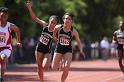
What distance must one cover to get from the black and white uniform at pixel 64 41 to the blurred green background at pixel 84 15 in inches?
694

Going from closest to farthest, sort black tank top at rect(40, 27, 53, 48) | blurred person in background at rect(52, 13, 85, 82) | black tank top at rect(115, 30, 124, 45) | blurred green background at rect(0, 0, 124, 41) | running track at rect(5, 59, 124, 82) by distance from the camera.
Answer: blurred person in background at rect(52, 13, 85, 82) < black tank top at rect(40, 27, 53, 48) < running track at rect(5, 59, 124, 82) < black tank top at rect(115, 30, 124, 45) < blurred green background at rect(0, 0, 124, 41)

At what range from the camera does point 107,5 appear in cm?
5738

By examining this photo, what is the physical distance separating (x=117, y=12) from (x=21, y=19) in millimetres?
25075

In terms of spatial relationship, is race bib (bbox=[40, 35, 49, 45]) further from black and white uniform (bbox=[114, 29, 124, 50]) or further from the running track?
black and white uniform (bbox=[114, 29, 124, 50])

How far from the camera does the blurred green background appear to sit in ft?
114

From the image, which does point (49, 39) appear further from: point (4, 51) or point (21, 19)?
point (21, 19)

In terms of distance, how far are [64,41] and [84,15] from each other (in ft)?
122

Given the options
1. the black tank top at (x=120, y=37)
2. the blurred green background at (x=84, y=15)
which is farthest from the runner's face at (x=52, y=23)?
the blurred green background at (x=84, y=15)

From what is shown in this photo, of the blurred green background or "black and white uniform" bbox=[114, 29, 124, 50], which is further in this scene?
the blurred green background

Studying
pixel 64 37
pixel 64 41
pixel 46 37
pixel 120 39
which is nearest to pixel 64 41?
pixel 64 41

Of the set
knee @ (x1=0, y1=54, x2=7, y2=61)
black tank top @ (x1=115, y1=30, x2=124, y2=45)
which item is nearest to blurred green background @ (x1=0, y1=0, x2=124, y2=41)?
black tank top @ (x1=115, y1=30, x2=124, y2=45)

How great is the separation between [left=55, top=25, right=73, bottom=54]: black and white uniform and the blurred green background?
694 inches

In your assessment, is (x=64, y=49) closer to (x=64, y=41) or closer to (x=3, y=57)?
(x=64, y=41)

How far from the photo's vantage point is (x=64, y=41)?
51.9 ft
